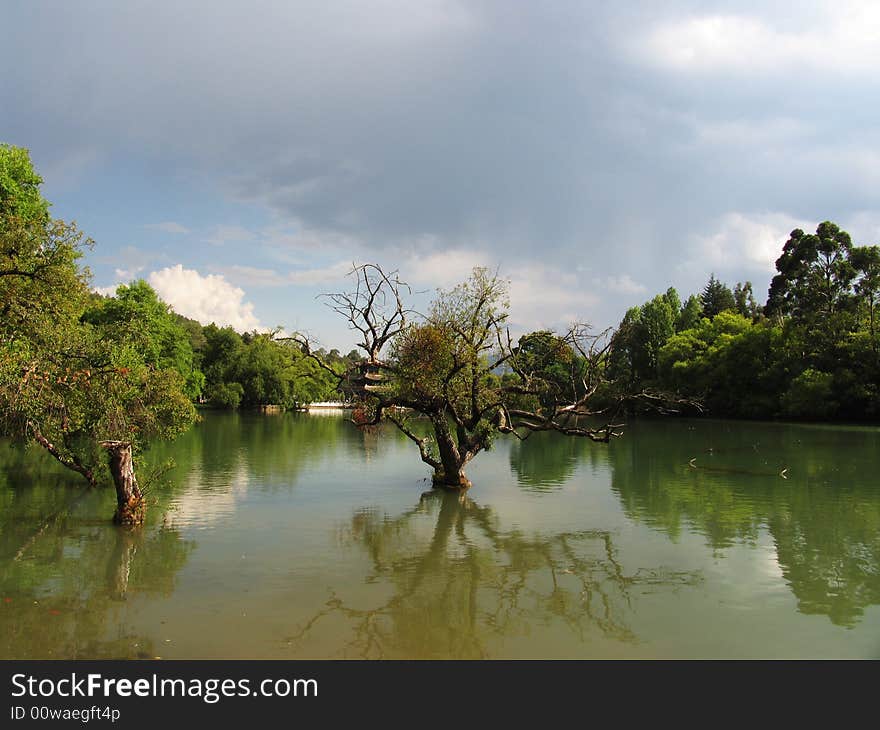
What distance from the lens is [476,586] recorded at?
42.1ft

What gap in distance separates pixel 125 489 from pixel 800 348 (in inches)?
2503

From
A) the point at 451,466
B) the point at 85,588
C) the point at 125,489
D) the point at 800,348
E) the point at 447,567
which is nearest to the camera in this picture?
the point at 85,588

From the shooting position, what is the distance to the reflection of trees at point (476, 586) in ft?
33.6

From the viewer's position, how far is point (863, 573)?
1365cm

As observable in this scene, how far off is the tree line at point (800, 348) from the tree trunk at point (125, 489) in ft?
131

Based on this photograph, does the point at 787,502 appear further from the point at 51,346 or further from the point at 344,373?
the point at 51,346

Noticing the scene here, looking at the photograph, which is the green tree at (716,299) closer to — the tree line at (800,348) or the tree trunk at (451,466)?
the tree line at (800,348)

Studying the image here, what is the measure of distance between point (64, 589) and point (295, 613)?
15.5 feet

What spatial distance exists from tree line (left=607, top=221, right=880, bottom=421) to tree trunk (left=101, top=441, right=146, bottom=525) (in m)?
40.0

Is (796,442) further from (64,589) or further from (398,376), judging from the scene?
(64,589)

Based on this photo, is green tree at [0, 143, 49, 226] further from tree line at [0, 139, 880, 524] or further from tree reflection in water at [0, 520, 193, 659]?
tree reflection in water at [0, 520, 193, 659]

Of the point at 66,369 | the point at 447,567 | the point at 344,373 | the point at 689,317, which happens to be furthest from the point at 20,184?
the point at 689,317

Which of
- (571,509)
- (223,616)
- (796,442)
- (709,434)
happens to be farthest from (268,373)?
(223,616)

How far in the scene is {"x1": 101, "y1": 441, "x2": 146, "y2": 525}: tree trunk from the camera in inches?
684
